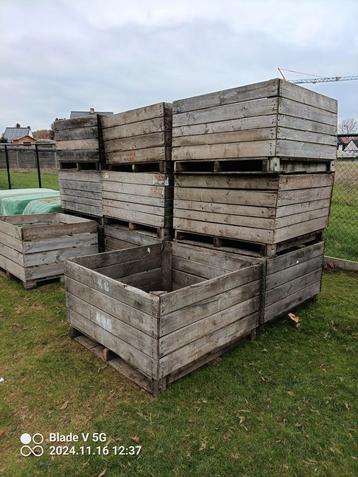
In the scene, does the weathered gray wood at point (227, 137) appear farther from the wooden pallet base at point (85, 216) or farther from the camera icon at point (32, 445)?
the camera icon at point (32, 445)

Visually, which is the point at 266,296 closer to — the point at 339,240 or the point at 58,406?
the point at 58,406

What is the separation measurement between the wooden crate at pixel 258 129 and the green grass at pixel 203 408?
7.11ft

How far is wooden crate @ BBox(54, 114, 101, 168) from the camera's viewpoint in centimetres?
588

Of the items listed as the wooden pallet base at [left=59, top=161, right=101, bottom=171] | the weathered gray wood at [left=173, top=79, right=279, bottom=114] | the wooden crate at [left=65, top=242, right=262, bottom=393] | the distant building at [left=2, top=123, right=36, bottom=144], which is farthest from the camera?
the distant building at [left=2, top=123, right=36, bottom=144]

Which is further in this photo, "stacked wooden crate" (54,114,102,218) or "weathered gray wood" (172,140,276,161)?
"stacked wooden crate" (54,114,102,218)

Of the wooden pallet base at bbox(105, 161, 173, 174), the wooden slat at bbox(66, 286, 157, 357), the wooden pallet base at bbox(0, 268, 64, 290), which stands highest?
the wooden pallet base at bbox(105, 161, 173, 174)

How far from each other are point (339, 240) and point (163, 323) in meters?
6.36

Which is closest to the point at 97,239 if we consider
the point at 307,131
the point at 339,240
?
the point at 307,131

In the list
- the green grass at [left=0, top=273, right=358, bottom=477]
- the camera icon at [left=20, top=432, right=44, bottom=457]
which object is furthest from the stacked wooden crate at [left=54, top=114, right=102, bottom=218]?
the camera icon at [left=20, top=432, right=44, bottom=457]

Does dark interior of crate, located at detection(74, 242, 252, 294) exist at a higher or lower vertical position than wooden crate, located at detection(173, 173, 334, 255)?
lower

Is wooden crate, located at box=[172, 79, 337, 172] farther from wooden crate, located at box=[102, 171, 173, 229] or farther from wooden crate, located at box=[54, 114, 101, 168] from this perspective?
wooden crate, located at box=[54, 114, 101, 168]

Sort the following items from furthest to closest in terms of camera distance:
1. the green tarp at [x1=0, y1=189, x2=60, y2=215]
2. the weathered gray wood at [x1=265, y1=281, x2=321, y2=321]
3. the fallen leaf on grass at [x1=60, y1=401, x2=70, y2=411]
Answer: the green tarp at [x1=0, y1=189, x2=60, y2=215] → the weathered gray wood at [x1=265, y1=281, x2=321, y2=321] → the fallen leaf on grass at [x1=60, y1=401, x2=70, y2=411]

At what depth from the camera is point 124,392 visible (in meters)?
3.12

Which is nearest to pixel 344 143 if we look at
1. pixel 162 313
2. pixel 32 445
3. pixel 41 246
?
pixel 41 246
